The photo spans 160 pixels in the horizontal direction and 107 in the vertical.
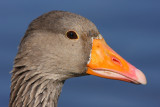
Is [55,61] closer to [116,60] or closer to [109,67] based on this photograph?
[109,67]

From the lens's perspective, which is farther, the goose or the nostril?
the nostril

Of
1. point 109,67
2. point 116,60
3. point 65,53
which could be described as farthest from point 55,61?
point 116,60

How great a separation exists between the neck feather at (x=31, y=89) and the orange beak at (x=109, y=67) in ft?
2.10

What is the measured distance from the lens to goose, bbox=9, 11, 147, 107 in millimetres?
4992

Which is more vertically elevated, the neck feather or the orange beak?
the orange beak

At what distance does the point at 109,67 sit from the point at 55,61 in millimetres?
813

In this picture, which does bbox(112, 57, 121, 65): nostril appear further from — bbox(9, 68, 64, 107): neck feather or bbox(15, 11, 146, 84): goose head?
bbox(9, 68, 64, 107): neck feather

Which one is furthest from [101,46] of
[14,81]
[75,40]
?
[14,81]

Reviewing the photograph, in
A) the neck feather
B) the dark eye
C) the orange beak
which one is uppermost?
the dark eye

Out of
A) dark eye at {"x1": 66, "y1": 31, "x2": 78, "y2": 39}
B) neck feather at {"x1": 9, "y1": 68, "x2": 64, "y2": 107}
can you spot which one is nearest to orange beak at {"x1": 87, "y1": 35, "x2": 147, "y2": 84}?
dark eye at {"x1": 66, "y1": 31, "x2": 78, "y2": 39}

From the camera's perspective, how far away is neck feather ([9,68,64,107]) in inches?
196

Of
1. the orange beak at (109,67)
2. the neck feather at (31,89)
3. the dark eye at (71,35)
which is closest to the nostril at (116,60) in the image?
the orange beak at (109,67)

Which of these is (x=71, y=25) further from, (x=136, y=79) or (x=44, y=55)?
(x=136, y=79)

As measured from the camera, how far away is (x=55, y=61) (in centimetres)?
508
